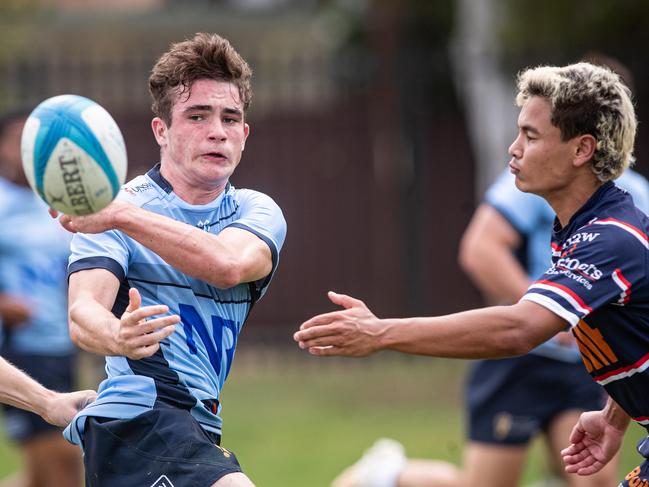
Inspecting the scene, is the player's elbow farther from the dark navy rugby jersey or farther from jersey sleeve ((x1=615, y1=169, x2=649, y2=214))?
jersey sleeve ((x1=615, y1=169, x2=649, y2=214))

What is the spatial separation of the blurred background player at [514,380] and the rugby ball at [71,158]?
319cm

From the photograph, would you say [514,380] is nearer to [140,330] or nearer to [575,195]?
[575,195]

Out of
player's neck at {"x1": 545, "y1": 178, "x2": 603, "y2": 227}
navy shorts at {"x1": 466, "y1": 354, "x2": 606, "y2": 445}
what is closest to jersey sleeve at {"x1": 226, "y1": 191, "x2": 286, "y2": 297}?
player's neck at {"x1": 545, "y1": 178, "x2": 603, "y2": 227}

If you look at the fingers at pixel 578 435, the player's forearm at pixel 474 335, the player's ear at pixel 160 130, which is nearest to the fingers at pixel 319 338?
the player's forearm at pixel 474 335

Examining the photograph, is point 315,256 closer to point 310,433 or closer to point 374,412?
point 374,412

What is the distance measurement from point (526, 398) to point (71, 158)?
11.9 feet

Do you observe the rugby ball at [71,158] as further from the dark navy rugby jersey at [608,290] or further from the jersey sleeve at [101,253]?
the dark navy rugby jersey at [608,290]

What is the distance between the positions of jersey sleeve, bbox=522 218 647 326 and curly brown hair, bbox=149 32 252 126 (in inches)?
55.8

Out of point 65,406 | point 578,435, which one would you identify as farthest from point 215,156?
point 578,435

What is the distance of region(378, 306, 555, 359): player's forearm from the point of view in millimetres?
4297

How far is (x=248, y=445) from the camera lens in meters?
10.5

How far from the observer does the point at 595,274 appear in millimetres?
4297

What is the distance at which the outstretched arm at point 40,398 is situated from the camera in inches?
179

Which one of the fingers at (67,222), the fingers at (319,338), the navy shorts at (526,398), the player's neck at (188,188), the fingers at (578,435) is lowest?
the fingers at (578,435)
